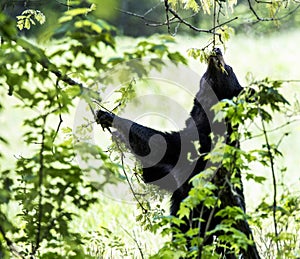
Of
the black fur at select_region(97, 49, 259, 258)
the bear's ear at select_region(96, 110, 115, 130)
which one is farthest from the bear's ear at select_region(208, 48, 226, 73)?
the bear's ear at select_region(96, 110, 115, 130)

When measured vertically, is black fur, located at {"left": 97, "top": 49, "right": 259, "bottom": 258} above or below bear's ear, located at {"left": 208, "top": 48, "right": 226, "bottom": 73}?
below

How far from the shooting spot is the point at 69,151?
1.82m

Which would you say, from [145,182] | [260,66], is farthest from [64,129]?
[260,66]

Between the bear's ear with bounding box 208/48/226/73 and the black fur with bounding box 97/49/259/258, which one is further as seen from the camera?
the bear's ear with bounding box 208/48/226/73

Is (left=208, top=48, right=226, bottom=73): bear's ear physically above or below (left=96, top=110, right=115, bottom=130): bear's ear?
above

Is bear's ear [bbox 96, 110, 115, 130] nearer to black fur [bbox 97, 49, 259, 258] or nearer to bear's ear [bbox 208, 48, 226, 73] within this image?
black fur [bbox 97, 49, 259, 258]

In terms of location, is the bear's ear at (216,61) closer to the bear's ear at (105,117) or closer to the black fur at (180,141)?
the black fur at (180,141)

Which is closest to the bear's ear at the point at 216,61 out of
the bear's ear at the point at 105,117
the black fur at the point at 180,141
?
the black fur at the point at 180,141

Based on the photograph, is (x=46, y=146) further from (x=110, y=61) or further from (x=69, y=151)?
(x=110, y=61)

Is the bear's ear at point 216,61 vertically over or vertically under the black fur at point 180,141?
over

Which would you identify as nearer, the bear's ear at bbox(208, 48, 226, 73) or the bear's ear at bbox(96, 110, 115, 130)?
the bear's ear at bbox(96, 110, 115, 130)

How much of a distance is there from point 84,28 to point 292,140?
7.10 metres

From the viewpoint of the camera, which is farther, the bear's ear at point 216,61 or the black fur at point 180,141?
the bear's ear at point 216,61

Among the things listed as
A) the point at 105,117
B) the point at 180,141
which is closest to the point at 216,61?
the point at 180,141
